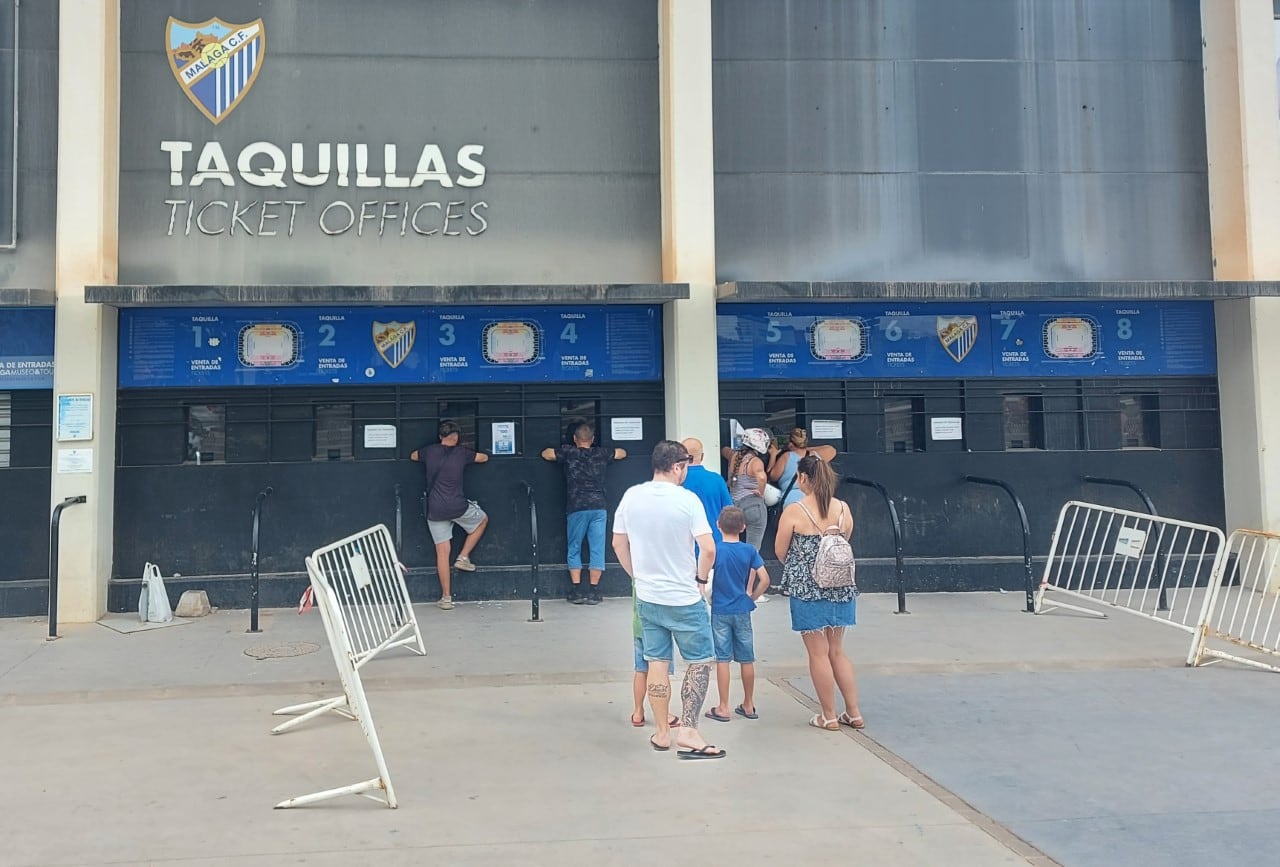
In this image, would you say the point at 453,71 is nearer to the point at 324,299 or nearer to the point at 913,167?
the point at 324,299

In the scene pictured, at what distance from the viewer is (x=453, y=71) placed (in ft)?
34.4

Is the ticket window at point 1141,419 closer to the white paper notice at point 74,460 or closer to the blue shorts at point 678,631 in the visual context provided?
the blue shorts at point 678,631

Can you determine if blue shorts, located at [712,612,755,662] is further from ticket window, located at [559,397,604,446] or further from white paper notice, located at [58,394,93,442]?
white paper notice, located at [58,394,93,442]

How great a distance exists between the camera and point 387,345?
33.9ft

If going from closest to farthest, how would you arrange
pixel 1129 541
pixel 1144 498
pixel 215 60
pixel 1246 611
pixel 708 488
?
pixel 708 488 → pixel 1129 541 → pixel 1246 611 → pixel 1144 498 → pixel 215 60

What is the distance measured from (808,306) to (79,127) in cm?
728

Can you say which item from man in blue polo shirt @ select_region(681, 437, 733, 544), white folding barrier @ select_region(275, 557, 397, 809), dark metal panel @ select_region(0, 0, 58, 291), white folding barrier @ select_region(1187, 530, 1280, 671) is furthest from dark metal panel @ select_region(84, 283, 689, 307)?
white folding barrier @ select_region(1187, 530, 1280, 671)

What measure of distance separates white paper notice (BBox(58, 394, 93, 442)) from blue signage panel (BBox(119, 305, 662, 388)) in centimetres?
63

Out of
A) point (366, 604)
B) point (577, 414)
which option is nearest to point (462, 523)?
point (577, 414)

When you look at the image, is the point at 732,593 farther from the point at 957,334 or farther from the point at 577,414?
the point at 957,334

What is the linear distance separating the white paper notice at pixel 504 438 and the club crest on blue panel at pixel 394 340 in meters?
1.18

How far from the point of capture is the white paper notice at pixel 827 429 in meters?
11.0

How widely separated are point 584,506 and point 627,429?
104 centimetres

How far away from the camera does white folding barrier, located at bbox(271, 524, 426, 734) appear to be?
6443 millimetres
